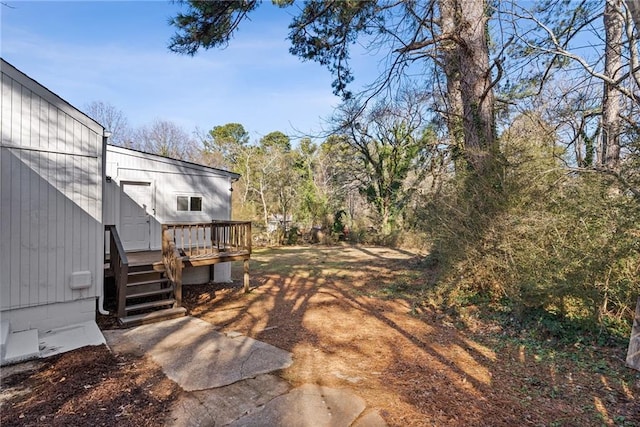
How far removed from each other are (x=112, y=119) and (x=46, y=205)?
19.0 meters

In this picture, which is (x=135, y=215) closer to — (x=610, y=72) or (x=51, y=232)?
(x=51, y=232)

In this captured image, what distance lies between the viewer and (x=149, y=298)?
20.7 ft

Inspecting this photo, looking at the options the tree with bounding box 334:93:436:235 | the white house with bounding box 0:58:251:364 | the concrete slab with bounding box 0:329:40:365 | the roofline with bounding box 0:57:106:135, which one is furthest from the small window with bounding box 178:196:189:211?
the tree with bounding box 334:93:436:235

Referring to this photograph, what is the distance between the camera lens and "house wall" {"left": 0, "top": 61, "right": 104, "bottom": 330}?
13.9ft

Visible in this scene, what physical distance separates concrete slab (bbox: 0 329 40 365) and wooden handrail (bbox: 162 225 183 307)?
190 cm

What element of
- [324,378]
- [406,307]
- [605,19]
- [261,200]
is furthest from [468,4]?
[261,200]

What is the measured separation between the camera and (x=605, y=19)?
20.7 ft

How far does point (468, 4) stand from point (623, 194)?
15.7 ft

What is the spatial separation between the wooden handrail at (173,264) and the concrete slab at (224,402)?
3.03 m

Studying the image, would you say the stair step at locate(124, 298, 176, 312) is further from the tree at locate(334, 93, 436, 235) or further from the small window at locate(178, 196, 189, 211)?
the tree at locate(334, 93, 436, 235)

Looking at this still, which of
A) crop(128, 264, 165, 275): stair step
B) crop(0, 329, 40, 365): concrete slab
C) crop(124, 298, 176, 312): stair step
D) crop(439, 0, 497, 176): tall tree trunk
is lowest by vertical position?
crop(0, 329, 40, 365): concrete slab

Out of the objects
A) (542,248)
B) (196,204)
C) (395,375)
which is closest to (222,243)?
(196,204)

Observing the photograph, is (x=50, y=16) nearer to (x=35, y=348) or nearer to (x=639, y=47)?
(x=35, y=348)

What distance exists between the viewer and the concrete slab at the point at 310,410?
2549mm
